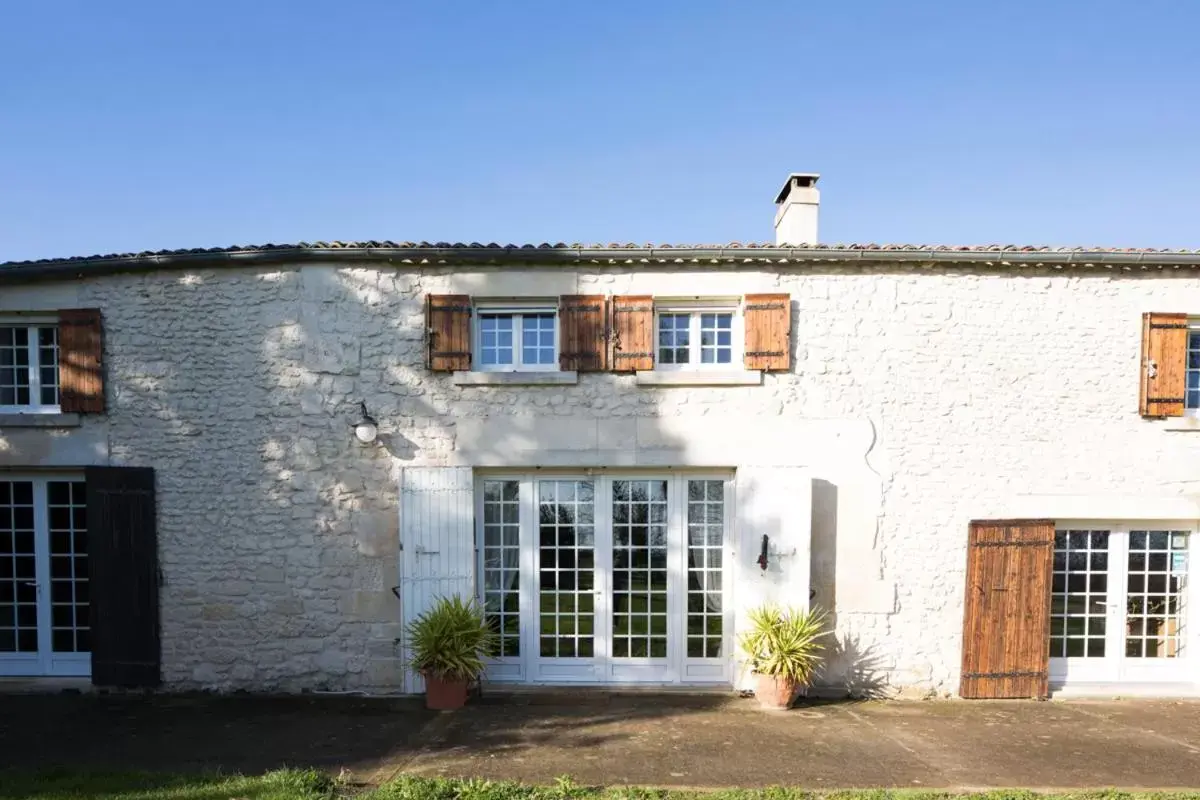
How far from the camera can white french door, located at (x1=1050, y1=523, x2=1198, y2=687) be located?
7000 mm

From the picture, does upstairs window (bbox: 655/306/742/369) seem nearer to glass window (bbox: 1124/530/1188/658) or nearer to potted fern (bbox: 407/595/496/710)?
potted fern (bbox: 407/595/496/710)

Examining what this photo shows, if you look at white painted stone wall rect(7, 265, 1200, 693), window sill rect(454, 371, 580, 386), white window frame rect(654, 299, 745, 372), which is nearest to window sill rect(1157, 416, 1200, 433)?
white painted stone wall rect(7, 265, 1200, 693)

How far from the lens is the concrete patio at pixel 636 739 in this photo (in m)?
5.09

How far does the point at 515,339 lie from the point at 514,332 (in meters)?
0.07

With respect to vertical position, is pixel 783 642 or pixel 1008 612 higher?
pixel 1008 612

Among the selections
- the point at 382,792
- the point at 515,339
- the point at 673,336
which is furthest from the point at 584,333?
the point at 382,792

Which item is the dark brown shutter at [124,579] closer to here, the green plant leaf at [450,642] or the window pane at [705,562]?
the green plant leaf at [450,642]

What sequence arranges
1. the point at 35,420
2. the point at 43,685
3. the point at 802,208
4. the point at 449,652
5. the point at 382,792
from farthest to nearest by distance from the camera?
the point at 802,208 → the point at 43,685 → the point at 35,420 → the point at 449,652 → the point at 382,792

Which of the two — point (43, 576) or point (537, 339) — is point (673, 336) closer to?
point (537, 339)

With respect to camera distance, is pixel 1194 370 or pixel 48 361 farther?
pixel 48 361

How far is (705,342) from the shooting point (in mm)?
7020

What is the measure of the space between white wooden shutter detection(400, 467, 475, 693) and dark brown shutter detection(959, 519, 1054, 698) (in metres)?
5.12

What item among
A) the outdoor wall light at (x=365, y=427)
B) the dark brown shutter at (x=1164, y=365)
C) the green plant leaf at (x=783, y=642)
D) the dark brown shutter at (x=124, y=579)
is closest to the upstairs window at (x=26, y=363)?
the dark brown shutter at (x=124, y=579)

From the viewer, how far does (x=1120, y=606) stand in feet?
23.0
